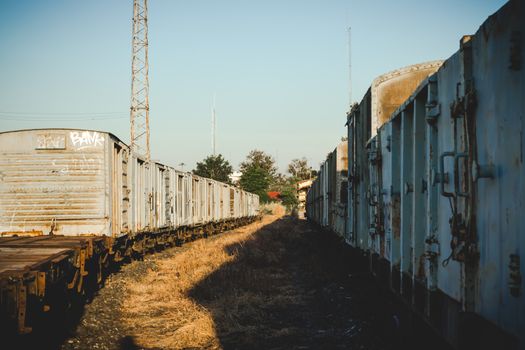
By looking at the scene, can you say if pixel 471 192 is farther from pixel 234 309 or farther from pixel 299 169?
pixel 299 169

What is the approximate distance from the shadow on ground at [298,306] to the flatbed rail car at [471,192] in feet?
6.49

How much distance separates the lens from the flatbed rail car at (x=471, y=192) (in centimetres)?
231

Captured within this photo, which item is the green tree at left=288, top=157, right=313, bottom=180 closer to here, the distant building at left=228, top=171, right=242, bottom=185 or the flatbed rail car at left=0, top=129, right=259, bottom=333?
the distant building at left=228, top=171, right=242, bottom=185

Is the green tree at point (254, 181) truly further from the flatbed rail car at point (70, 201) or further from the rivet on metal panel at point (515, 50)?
the rivet on metal panel at point (515, 50)

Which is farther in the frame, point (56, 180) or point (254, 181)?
point (254, 181)

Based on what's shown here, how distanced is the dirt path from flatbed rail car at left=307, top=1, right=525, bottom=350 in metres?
2.32

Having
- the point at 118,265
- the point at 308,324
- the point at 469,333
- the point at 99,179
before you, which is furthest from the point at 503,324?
the point at 118,265

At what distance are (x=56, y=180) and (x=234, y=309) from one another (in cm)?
512

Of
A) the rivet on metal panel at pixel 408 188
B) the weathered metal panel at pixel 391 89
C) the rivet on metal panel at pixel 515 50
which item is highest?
the weathered metal panel at pixel 391 89

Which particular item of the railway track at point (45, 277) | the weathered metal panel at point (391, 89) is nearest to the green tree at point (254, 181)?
the railway track at point (45, 277)

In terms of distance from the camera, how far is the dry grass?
22.4 feet

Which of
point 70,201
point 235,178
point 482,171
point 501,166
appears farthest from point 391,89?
point 235,178

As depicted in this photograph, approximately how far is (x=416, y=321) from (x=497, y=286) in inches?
104

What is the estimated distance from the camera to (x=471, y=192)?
9.35ft
